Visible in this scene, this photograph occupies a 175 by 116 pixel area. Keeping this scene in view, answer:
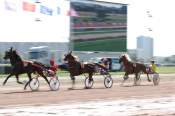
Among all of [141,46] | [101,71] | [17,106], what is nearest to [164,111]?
[17,106]

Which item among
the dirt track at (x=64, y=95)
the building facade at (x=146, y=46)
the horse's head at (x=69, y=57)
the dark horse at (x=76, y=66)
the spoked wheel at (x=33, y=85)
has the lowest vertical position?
the dirt track at (x=64, y=95)

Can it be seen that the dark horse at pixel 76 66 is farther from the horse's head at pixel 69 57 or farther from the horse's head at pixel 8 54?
the horse's head at pixel 8 54

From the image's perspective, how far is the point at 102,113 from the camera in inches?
637

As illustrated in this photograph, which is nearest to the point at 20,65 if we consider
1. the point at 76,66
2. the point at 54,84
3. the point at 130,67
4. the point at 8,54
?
the point at 8,54

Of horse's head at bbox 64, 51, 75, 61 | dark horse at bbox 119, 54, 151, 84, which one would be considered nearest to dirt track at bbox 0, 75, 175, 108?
horse's head at bbox 64, 51, 75, 61

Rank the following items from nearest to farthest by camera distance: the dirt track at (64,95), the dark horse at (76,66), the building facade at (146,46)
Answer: the dirt track at (64,95) → the dark horse at (76,66) → the building facade at (146,46)

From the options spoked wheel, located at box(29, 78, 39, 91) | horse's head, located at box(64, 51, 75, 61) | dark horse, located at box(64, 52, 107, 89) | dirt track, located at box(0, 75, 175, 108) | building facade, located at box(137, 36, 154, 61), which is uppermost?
building facade, located at box(137, 36, 154, 61)

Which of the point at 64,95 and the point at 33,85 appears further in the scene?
the point at 33,85

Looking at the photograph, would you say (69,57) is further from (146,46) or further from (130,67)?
(146,46)

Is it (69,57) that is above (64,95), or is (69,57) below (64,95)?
above

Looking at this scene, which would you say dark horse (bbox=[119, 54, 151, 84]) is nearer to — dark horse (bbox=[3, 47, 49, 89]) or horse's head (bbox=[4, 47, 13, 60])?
dark horse (bbox=[3, 47, 49, 89])

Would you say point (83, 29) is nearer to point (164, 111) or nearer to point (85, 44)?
point (85, 44)

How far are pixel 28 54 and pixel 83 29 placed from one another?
7.77 metres

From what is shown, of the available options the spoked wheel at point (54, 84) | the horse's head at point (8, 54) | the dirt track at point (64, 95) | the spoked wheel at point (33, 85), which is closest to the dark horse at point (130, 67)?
the dirt track at point (64, 95)
